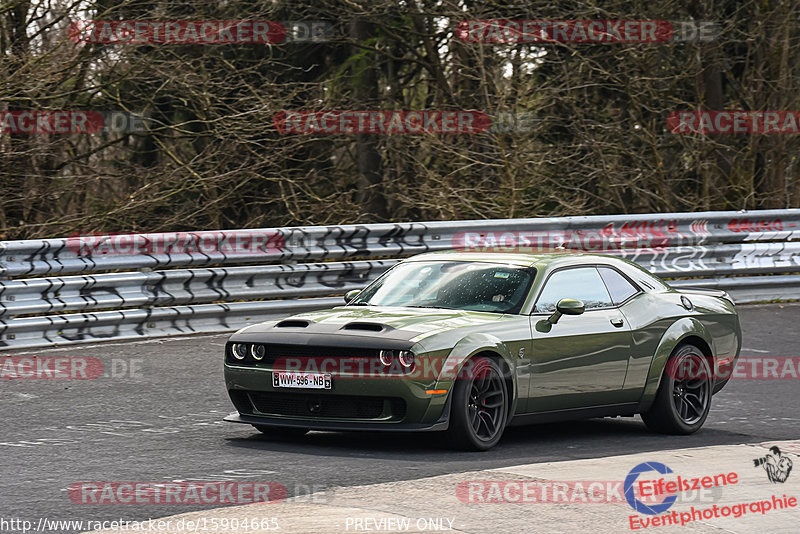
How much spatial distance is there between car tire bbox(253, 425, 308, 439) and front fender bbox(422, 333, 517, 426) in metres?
1.13

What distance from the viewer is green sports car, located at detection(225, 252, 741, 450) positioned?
817 cm

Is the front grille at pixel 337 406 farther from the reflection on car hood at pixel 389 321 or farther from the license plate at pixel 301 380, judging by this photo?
the reflection on car hood at pixel 389 321

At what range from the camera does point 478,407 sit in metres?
8.41

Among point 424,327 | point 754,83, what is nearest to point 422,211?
point 754,83

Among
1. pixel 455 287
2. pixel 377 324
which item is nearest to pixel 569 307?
pixel 455 287

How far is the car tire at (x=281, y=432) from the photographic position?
8.79m

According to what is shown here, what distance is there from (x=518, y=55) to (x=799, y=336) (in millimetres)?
7238

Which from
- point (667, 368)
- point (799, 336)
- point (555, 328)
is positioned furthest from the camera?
A: point (799, 336)

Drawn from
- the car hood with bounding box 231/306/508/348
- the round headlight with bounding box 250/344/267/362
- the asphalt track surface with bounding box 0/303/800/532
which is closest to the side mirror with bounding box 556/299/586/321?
the car hood with bounding box 231/306/508/348

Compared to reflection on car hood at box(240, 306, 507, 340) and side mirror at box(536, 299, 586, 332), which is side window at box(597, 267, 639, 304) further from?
reflection on car hood at box(240, 306, 507, 340)

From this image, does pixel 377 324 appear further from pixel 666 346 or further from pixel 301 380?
pixel 666 346

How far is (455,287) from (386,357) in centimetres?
130

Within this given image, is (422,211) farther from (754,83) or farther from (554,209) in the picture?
(754,83)

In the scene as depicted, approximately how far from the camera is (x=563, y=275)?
9469mm
